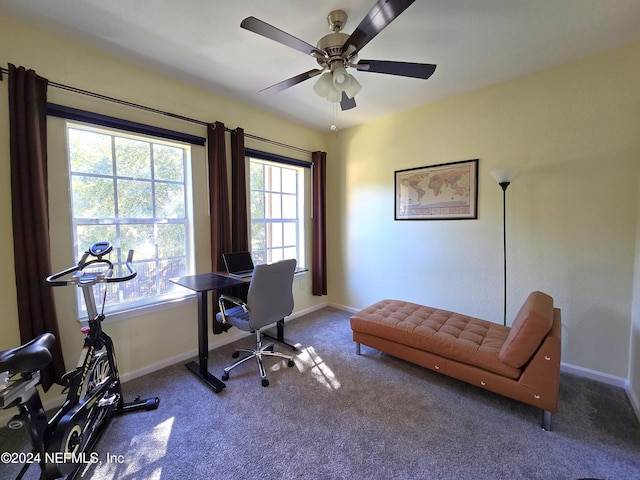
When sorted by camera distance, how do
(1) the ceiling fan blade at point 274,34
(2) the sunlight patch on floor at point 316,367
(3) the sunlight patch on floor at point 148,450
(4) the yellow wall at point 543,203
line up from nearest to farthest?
1. (1) the ceiling fan blade at point 274,34
2. (3) the sunlight patch on floor at point 148,450
3. (4) the yellow wall at point 543,203
4. (2) the sunlight patch on floor at point 316,367

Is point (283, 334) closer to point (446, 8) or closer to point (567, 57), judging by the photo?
point (446, 8)

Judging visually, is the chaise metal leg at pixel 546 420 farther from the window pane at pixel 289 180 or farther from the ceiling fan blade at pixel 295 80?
the window pane at pixel 289 180

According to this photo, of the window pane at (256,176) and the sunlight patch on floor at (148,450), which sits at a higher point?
the window pane at (256,176)

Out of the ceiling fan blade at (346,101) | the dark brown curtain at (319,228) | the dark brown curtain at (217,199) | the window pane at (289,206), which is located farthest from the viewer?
the dark brown curtain at (319,228)

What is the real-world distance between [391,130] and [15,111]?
342 cm

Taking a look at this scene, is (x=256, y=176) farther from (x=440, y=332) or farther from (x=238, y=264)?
(x=440, y=332)

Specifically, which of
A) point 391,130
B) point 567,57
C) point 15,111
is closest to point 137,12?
point 15,111

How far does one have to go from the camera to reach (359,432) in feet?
5.72

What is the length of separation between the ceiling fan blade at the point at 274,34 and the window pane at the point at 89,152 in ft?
5.57

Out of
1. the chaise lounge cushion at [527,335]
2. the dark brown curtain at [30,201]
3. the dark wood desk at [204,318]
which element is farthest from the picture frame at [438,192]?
the dark brown curtain at [30,201]

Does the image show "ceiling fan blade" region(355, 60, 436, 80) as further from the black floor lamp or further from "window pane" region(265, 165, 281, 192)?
"window pane" region(265, 165, 281, 192)

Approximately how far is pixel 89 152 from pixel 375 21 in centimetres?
233

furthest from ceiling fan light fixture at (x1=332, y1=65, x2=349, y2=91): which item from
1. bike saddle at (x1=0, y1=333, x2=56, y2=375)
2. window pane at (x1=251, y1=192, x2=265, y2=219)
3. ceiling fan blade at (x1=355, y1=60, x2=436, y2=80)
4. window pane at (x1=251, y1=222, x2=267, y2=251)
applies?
bike saddle at (x1=0, y1=333, x2=56, y2=375)

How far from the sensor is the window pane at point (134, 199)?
2.34 meters
